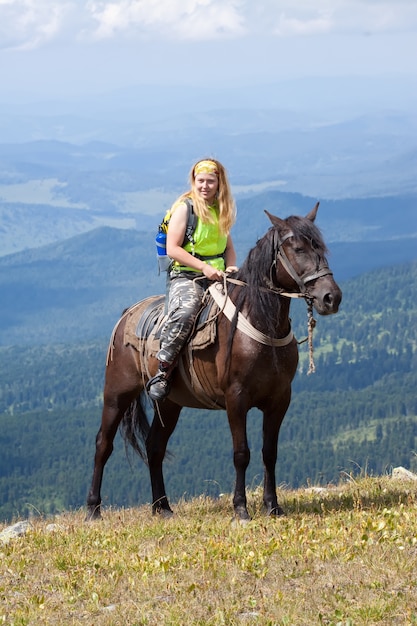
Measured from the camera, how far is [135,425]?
1589 cm

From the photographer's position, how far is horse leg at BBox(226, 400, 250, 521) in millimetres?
12969

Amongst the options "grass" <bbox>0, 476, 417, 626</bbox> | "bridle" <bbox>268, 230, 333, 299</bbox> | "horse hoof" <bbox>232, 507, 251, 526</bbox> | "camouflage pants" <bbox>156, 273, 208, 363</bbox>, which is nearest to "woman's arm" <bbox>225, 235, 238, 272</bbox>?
"camouflage pants" <bbox>156, 273, 208, 363</bbox>

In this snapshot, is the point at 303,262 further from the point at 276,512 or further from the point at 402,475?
the point at 402,475

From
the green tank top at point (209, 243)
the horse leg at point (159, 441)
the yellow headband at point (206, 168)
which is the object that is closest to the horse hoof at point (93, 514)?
the horse leg at point (159, 441)

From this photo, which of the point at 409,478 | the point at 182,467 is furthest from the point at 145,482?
the point at 409,478

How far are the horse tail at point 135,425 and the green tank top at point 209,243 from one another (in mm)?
2754

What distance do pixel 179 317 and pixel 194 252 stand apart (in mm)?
878

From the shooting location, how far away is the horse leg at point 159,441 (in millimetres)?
15328

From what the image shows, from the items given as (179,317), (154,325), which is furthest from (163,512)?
(179,317)

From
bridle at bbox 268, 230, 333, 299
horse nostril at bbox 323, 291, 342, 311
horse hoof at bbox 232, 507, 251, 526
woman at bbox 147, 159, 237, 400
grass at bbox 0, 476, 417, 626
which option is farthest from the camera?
woman at bbox 147, 159, 237, 400

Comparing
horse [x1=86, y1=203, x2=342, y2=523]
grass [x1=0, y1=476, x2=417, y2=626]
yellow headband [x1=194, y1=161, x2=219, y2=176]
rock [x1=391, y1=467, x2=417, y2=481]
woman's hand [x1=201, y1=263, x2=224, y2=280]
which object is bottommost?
grass [x1=0, y1=476, x2=417, y2=626]

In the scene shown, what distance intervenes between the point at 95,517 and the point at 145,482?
6506 inches

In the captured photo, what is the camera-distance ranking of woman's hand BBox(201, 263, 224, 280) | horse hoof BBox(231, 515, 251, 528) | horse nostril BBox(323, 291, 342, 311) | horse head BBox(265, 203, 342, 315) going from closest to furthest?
horse nostril BBox(323, 291, 342, 311) < horse head BBox(265, 203, 342, 315) < horse hoof BBox(231, 515, 251, 528) < woman's hand BBox(201, 263, 224, 280)

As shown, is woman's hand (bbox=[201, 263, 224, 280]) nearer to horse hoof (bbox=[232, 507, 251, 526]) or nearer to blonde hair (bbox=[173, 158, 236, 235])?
blonde hair (bbox=[173, 158, 236, 235])
